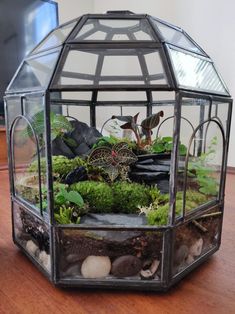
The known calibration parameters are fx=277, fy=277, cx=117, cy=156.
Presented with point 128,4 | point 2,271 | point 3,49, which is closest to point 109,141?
point 2,271

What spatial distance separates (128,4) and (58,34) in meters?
2.08

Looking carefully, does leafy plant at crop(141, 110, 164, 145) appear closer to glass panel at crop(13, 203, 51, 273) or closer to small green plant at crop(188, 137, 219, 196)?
small green plant at crop(188, 137, 219, 196)

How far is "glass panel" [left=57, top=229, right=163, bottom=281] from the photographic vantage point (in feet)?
2.42

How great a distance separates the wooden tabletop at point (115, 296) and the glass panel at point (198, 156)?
0.69 feet

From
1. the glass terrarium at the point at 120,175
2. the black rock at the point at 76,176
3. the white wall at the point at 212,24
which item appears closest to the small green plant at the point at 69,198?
the glass terrarium at the point at 120,175

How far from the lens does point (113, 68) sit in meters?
1.08

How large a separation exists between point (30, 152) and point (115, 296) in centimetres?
48

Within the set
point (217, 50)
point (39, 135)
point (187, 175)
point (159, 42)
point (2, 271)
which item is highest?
point (217, 50)

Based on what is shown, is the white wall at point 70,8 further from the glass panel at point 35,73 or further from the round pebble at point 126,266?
the round pebble at point 126,266

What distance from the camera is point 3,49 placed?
2.32m

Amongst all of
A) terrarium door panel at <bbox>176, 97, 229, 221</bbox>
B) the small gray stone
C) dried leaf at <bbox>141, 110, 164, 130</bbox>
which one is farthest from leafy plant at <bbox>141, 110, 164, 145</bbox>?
the small gray stone

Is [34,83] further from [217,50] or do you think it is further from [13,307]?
[217,50]

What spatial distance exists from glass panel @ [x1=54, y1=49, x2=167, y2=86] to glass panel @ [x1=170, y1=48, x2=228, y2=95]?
0.04m

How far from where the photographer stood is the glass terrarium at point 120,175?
0.70 metres
